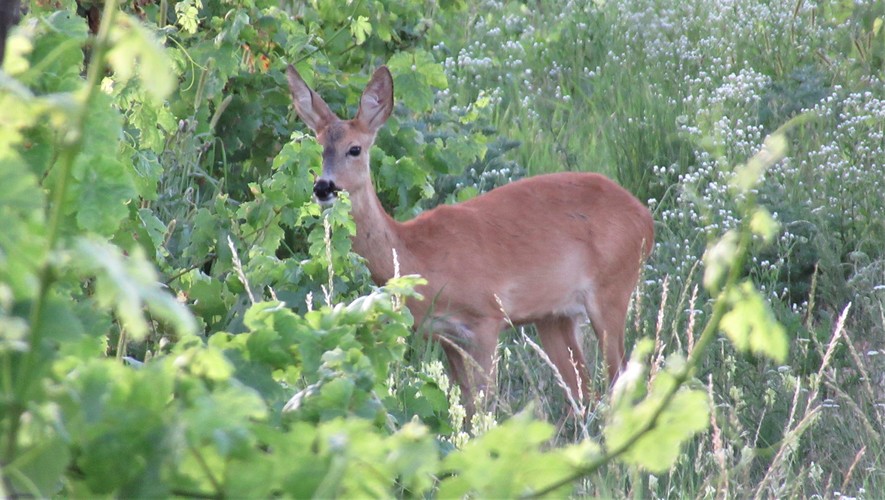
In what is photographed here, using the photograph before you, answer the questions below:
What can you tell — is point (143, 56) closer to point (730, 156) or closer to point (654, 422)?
point (654, 422)

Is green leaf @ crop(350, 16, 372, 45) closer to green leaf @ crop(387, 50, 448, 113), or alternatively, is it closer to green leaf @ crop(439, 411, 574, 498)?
green leaf @ crop(387, 50, 448, 113)

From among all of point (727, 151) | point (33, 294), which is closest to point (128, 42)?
point (33, 294)

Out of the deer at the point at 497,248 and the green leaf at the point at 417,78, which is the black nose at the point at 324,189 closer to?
the deer at the point at 497,248

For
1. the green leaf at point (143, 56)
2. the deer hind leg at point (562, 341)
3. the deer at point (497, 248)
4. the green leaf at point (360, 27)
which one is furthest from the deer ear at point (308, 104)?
the green leaf at point (143, 56)

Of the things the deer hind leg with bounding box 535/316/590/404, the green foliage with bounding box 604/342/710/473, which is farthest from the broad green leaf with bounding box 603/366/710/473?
the deer hind leg with bounding box 535/316/590/404

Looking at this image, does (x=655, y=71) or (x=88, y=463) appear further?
(x=655, y=71)

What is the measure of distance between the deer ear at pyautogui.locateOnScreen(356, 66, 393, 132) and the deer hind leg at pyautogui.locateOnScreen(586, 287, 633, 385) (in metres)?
1.43

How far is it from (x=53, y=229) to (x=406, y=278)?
1083 mm

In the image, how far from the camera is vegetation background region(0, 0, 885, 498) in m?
1.34

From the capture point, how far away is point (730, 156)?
732cm

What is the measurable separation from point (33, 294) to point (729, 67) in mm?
7832

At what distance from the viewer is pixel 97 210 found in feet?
6.53

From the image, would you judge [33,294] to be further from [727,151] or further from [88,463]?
[727,151]

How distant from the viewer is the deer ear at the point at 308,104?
590 centimetres
